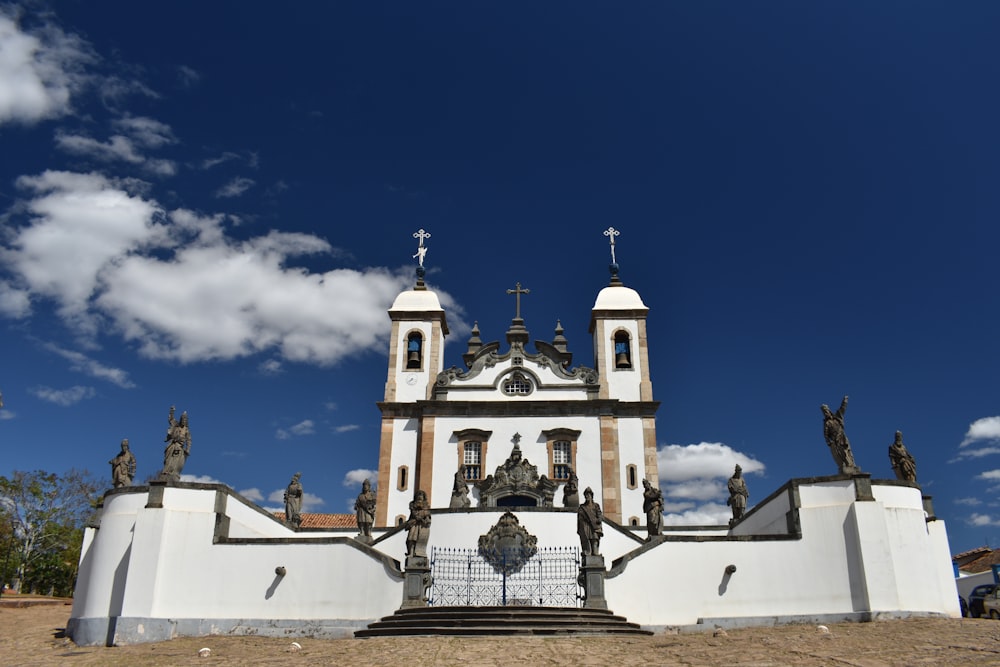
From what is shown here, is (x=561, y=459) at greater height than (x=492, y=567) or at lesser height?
greater

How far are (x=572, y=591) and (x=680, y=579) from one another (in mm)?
2542

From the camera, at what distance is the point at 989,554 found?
3606cm

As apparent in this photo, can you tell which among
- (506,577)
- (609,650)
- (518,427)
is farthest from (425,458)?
(609,650)

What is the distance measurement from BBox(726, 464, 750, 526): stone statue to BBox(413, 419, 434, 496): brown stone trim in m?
11.0

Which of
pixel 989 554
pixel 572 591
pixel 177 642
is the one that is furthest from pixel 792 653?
pixel 989 554

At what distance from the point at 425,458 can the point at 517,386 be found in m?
4.73

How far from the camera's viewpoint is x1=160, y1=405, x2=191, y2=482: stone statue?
18.7 metres

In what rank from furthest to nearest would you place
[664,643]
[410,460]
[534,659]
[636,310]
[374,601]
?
[636,310] < [410,460] < [374,601] < [664,643] < [534,659]

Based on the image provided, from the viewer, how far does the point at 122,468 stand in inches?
791

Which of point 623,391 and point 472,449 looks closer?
point 472,449

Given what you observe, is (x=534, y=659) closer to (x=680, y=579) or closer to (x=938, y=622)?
(x=680, y=579)

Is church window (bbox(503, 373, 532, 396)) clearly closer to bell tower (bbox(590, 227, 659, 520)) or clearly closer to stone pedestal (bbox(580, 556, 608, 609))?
bell tower (bbox(590, 227, 659, 520))

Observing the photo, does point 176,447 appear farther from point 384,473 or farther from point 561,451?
point 561,451

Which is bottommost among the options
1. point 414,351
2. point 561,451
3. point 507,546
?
point 507,546
